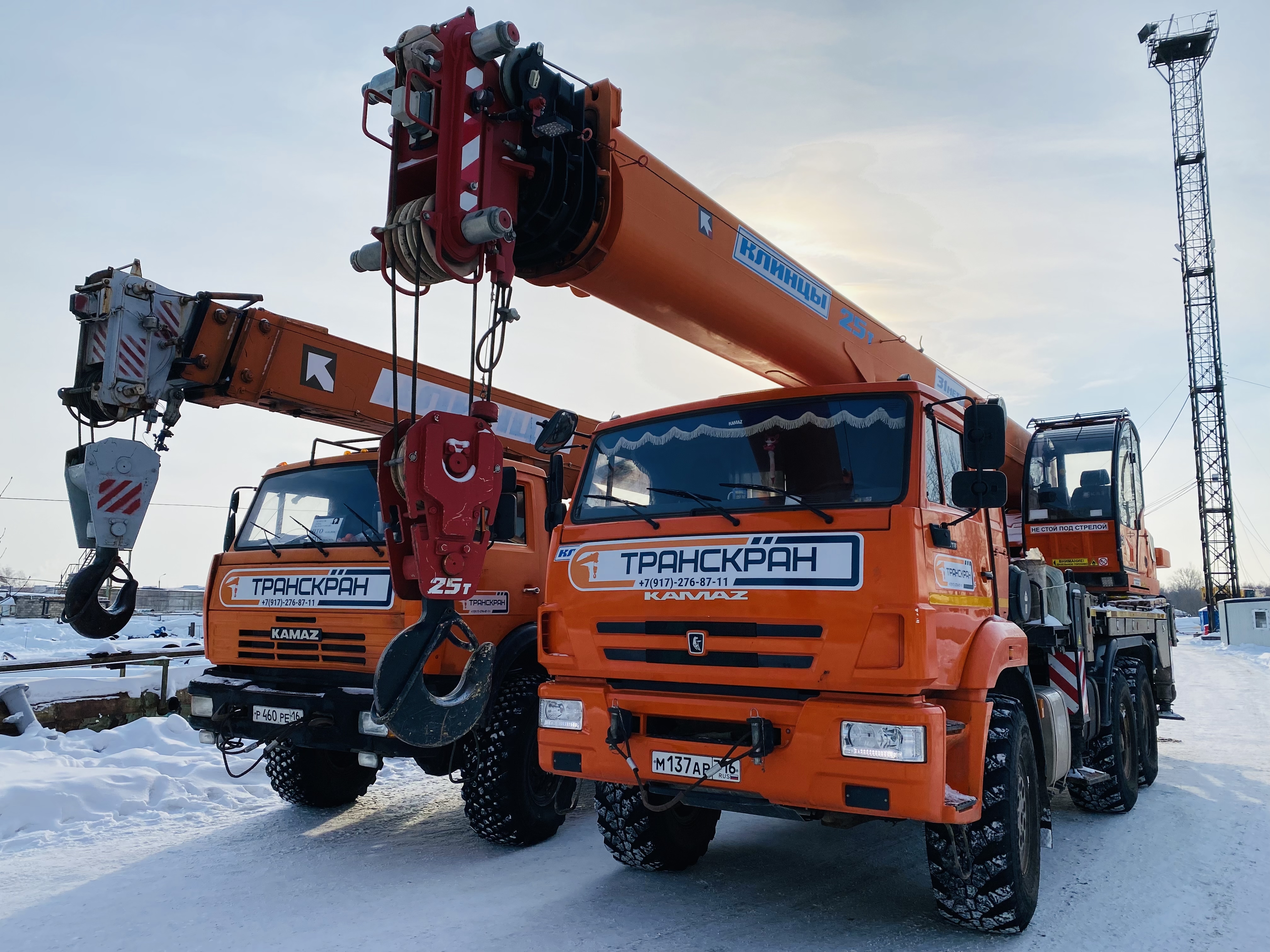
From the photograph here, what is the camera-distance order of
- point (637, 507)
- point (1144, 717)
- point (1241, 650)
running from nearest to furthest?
point (637, 507) < point (1144, 717) < point (1241, 650)

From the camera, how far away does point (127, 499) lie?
5.50 metres

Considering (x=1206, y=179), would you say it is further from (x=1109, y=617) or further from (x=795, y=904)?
(x=795, y=904)

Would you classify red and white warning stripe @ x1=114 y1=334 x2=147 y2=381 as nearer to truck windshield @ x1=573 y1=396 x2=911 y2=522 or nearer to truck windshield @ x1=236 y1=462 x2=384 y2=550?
truck windshield @ x1=236 y1=462 x2=384 y2=550

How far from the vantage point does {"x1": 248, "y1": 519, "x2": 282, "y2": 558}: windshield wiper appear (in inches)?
254

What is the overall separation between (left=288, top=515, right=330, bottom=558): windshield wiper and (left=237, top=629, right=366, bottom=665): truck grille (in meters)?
0.53

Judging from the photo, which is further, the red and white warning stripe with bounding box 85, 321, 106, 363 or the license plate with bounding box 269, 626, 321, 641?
the license plate with bounding box 269, 626, 321, 641

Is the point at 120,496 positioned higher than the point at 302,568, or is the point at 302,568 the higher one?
the point at 120,496

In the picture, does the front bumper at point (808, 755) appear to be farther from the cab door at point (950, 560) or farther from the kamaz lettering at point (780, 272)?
the kamaz lettering at point (780, 272)

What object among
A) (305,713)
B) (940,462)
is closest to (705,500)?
(940,462)

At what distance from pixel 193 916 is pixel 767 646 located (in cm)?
316

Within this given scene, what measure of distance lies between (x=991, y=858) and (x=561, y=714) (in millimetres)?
2120

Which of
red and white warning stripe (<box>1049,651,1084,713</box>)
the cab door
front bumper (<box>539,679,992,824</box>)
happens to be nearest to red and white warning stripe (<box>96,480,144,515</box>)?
front bumper (<box>539,679,992,824</box>)

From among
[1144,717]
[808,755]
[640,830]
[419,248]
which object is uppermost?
[419,248]

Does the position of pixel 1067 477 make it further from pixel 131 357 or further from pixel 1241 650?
pixel 1241 650
